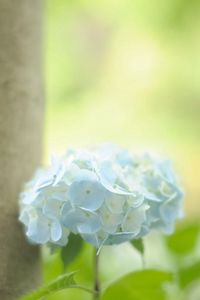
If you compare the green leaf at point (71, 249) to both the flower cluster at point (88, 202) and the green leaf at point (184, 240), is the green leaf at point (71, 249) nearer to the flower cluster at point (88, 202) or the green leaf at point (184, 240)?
the flower cluster at point (88, 202)

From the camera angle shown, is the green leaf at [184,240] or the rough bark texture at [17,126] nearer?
the rough bark texture at [17,126]

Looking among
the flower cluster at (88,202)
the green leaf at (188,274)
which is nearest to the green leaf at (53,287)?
the flower cluster at (88,202)

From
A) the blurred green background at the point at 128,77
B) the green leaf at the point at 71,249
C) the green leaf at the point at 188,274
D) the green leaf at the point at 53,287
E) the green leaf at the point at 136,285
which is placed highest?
the blurred green background at the point at 128,77

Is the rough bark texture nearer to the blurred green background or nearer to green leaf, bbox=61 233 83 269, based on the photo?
green leaf, bbox=61 233 83 269

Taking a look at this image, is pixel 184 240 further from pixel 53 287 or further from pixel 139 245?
pixel 53 287

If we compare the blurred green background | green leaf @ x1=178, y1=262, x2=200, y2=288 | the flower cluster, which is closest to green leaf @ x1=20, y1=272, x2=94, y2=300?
the flower cluster

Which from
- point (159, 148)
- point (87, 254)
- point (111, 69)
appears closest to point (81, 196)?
point (87, 254)
